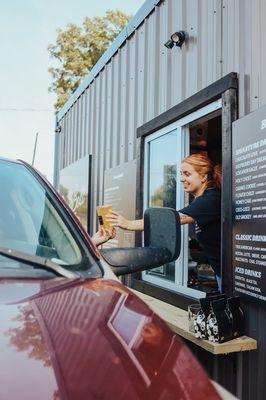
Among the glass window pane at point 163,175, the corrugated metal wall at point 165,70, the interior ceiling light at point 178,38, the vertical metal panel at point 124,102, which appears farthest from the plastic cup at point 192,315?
the vertical metal panel at point 124,102

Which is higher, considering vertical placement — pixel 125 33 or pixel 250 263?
pixel 125 33

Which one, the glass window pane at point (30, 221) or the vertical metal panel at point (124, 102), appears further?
the vertical metal panel at point (124, 102)

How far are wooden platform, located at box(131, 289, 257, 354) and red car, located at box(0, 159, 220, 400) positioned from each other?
891 millimetres

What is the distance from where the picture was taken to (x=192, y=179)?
4219 mm

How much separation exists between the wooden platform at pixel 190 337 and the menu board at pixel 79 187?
371cm

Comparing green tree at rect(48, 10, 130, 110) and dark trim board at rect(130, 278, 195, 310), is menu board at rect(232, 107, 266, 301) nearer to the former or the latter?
dark trim board at rect(130, 278, 195, 310)

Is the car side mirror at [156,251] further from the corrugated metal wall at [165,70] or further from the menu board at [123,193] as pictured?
the menu board at [123,193]

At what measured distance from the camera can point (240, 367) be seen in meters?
3.40

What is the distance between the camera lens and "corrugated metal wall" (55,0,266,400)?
→ 11.1ft

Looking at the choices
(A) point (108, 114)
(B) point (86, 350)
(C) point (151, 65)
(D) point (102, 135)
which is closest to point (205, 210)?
(C) point (151, 65)

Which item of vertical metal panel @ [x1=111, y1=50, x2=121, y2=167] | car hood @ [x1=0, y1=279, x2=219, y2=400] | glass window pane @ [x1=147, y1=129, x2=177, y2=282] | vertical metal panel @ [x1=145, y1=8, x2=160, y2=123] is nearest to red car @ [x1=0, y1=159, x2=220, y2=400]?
car hood @ [x1=0, y1=279, x2=219, y2=400]

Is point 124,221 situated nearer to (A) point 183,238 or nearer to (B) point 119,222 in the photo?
(B) point 119,222

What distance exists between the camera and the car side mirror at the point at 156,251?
2.07 m

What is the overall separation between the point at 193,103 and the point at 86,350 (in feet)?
11.2
